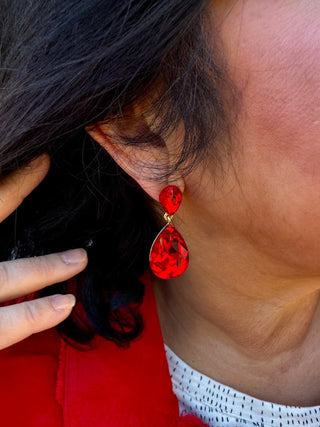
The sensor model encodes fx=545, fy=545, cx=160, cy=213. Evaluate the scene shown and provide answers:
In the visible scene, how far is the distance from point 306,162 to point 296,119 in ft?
0.24

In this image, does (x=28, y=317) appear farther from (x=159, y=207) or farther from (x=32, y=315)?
(x=159, y=207)

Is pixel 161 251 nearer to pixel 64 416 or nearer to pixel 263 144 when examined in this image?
pixel 263 144

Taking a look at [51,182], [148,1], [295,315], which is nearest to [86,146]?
[51,182]

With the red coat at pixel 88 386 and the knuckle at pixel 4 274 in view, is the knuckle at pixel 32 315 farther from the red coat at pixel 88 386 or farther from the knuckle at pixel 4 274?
the red coat at pixel 88 386

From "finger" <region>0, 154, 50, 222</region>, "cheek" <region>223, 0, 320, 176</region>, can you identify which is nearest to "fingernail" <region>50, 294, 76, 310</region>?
"finger" <region>0, 154, 50, 222</region>

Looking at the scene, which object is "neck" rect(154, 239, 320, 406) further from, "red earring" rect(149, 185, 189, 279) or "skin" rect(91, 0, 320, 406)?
"red earring" rect(149, 185, 189, 279)

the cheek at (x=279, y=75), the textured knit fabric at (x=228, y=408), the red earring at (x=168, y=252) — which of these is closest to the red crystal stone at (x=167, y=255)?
the red earring at (x=168, y=252)

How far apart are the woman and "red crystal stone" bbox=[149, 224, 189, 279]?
8 cm

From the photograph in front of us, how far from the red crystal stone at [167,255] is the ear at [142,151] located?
78 mm

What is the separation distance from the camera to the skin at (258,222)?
2.69 feet

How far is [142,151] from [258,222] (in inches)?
9.6

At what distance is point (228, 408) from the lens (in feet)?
3.98

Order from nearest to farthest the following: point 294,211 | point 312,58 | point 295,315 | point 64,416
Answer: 1. point 312,58
2. point 294,211
3. point 64,416
4. point 295,315

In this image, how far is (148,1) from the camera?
2.76ft
